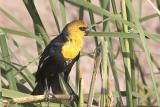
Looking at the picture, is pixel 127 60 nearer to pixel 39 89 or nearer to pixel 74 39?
pixel 74 39

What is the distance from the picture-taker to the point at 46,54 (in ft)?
5.85

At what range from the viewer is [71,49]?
1.79 metres

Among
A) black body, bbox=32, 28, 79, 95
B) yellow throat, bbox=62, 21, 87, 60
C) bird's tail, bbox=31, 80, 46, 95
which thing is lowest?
bird's tail, bbox=31, 80, 46, 95

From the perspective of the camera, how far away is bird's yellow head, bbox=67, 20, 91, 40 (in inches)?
70.6

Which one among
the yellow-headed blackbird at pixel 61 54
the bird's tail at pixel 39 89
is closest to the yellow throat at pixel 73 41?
the yellow-headed blackbird at pixel 61 54

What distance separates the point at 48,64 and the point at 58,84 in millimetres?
110

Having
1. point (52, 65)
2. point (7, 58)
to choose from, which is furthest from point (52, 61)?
point (7, 58)

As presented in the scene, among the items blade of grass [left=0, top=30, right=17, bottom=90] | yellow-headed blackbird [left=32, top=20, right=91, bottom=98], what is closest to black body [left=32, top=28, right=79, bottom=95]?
yellow-headed blackbird [left=32, top=20, right=91, bottom=98]

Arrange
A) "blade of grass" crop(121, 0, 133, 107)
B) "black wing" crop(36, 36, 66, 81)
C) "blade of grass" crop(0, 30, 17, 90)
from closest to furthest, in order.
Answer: "blade of grass" crop(0, 30, 17, 90) → "blade of grass" crop(121, 0, 133, 107) → "black wing" crop(36, 36, 66, 81)

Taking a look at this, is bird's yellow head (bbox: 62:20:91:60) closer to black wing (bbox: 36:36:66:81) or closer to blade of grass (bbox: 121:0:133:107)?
black wing (bbox: 36:36:66:81)

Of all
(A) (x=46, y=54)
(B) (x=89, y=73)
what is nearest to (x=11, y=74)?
(A) (x=46, y=54)

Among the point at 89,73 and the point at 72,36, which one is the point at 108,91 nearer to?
the point at 72,36

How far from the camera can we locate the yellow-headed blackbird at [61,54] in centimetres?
179

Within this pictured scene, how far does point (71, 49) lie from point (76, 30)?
0.22 ft
